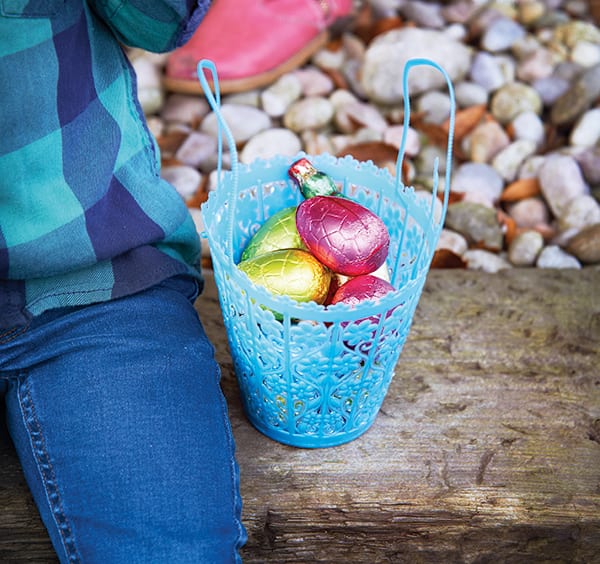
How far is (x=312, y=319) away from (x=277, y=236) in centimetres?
20

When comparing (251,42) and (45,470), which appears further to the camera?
(251,42)

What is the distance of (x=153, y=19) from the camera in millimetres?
1012

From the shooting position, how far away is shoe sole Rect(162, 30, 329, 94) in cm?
202

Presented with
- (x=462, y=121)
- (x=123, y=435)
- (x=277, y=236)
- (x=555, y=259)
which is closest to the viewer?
(x=123, y=435)

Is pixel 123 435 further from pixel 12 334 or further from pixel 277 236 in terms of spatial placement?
pixel 277 236

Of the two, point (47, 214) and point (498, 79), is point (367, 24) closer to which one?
point (498, 79)

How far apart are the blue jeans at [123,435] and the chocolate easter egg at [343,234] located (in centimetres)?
22

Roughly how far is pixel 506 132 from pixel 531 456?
3.69ft

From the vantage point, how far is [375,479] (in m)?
1.10

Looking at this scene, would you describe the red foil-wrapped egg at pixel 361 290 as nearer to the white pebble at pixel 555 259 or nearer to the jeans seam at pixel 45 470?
the jeans seam at pixel 45 470

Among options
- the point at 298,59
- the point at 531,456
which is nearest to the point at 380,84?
the point at 298,59

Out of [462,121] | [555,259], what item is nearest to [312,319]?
[555,259]

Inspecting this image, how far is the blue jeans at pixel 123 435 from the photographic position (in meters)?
0.90

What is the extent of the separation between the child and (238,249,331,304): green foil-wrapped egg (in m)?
0.13
